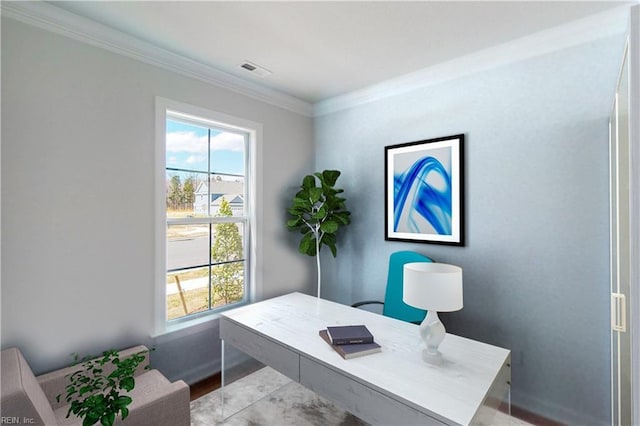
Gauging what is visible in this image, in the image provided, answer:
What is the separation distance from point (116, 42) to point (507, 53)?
2815 mm

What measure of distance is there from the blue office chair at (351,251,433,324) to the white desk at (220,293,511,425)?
1.46 ft

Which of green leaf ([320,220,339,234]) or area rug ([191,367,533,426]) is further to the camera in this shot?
green leaf ([320,220,339,234])

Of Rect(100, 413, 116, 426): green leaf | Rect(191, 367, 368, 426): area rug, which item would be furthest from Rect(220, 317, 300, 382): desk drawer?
Rect(100, 413, 116, 426): green leaf

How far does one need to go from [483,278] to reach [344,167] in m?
1.73

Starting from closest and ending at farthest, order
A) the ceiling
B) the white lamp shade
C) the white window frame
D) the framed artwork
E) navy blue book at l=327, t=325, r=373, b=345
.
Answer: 1. the white lamp shade
2. navy blue book at l=327, t=325, r=373, b=345
3. the ceiling
4. the white window frame
5. the framed artwork

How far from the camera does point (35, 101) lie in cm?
181

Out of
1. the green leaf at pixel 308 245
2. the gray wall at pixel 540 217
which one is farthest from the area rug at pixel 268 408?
the green leaf at pixel 308 245

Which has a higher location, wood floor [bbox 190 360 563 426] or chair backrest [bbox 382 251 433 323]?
chair backrest [bbox 382 251 433 323]

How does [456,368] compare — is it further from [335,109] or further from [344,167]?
[335,109]

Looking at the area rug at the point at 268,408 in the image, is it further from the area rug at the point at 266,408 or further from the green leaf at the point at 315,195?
the green leaf at the point at 315,195

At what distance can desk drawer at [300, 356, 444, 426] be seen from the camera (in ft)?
4.06

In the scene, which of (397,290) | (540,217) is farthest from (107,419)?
(540,217)

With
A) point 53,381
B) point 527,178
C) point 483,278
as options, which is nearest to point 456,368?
point 483,278

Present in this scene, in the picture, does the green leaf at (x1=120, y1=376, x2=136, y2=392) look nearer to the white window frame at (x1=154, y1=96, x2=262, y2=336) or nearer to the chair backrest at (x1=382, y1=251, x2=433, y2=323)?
the white window frame at (x1=154, y1=96, x2=262, y2=336)
